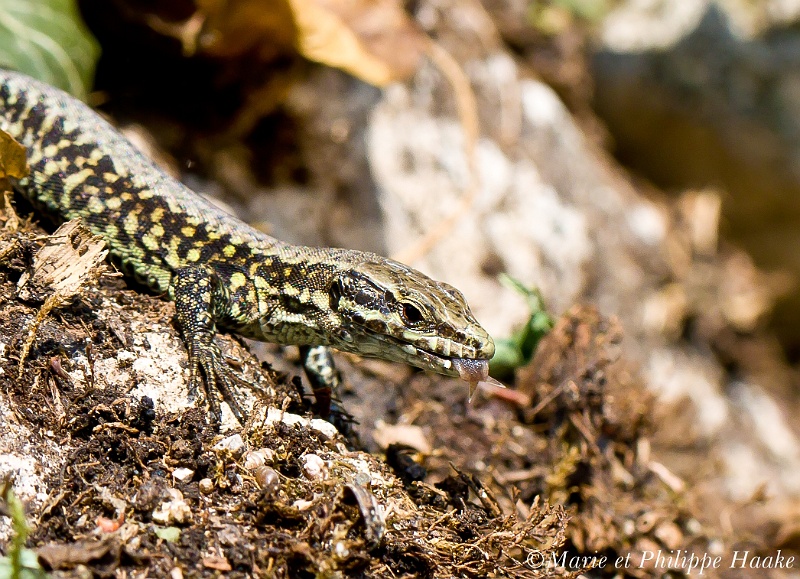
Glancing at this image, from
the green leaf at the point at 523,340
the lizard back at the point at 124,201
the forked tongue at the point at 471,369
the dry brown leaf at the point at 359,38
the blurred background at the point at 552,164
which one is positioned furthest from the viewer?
the dry brown leaf at the point at 359,38

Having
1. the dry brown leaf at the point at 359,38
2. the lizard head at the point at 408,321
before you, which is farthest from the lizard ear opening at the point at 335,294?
the dry brown leaf at the point at 359,38

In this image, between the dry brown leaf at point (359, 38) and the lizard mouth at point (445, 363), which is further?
the dry brown leaf at point (359, 38)

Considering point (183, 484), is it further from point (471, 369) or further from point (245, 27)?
point (245, 27)

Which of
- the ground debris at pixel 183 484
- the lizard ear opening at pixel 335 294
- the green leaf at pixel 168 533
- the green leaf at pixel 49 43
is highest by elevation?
the green leaf at pixel 49 43

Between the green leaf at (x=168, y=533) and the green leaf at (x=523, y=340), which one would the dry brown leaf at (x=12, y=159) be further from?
the green leaf at (x=523, y=340)

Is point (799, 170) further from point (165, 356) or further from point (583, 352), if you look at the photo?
point (165, 356)

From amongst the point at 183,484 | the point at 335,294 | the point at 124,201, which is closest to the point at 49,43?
the point at 124,201

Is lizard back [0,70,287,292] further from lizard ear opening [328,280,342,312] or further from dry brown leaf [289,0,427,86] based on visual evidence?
dry brown leaf [289,0,427,86]

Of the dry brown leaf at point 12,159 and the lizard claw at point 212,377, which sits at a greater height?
the dry brown leaf at point 12,159

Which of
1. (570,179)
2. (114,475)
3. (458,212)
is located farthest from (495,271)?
(114,475)
